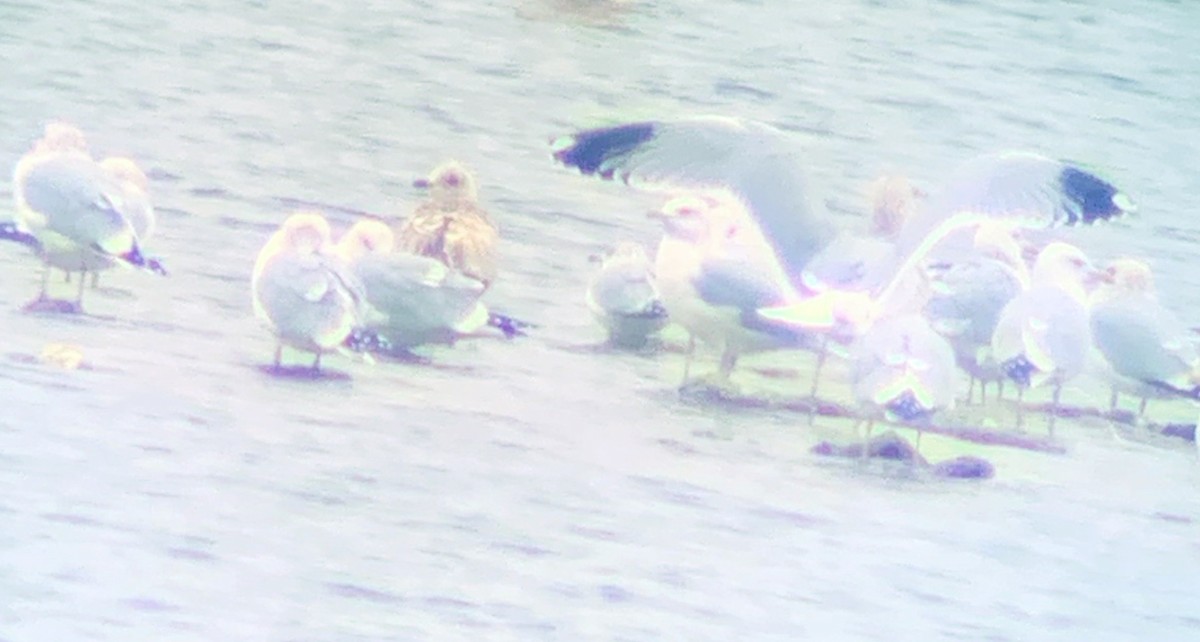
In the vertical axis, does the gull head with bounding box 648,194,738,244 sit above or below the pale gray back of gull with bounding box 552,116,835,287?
below

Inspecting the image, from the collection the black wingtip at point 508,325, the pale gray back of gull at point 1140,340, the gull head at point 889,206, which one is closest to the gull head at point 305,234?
the black wingtip at point 508,325

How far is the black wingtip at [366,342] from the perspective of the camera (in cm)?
278

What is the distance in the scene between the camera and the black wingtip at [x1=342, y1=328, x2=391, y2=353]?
2777 mm

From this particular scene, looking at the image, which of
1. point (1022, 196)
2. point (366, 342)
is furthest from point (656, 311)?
point (1022, 196)

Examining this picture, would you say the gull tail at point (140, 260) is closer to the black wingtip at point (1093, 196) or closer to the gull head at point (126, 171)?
the gull head at point (126, 171)

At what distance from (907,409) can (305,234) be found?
767mm

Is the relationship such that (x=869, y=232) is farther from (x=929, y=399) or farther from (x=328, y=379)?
(x=328, y=379)

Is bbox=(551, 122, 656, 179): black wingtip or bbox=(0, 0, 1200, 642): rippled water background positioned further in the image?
bbox=(551, 122, 656, 179): black wingtip

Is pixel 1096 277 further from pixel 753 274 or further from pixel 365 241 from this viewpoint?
pixel 365 241

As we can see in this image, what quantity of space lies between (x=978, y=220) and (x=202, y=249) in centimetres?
96

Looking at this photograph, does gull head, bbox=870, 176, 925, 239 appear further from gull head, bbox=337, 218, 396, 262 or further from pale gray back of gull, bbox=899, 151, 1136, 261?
gull head, bbox=337, 218, 396, 262

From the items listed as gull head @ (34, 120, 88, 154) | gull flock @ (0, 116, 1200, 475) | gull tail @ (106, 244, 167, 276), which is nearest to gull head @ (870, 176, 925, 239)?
gull flock @ (0, 116, 1200, 475)

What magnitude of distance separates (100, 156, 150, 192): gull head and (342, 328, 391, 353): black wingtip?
1.07 ft

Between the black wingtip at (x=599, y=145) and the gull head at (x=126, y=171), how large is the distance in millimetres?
515
